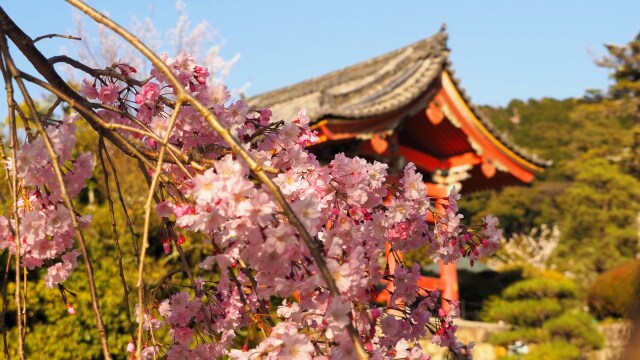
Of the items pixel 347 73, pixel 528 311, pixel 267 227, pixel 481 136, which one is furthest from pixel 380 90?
pixel 267 227

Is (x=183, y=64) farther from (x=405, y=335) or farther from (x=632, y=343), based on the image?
(x=632, y=343)

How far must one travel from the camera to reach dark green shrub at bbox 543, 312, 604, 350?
9672 mm

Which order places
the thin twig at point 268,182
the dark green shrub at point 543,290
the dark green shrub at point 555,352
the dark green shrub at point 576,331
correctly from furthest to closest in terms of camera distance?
the dark green shrub at point 543,290, the dark green shrub at point 576,331, the dark green shrub at point 555,352, the thin twig at point 268,182

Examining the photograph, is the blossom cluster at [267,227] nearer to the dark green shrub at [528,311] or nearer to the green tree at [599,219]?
the dark green shrub at [528,311]

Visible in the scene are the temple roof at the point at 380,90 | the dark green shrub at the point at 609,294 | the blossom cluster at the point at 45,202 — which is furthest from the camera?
the dark green shrub at the point at 609,294

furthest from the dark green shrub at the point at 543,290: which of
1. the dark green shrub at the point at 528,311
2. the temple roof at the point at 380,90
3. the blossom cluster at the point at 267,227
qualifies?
the blossom cluster at the point at 267,227

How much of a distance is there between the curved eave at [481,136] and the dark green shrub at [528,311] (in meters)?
1.83

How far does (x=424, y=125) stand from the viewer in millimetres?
9922

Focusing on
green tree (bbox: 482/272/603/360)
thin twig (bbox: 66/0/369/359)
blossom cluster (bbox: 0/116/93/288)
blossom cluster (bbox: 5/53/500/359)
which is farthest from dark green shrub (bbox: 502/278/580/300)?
thin twig (bbox: 66/0/369/359)

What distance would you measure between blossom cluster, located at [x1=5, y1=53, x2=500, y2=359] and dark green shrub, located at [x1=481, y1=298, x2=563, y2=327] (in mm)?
8112

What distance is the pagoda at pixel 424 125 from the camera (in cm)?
841

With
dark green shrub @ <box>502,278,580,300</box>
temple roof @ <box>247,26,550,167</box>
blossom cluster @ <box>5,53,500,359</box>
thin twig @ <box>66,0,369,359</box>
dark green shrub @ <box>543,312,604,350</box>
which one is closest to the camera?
thin twig @ <box>66,0,369,359</box>

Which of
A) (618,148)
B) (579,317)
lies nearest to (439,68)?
(579,317)

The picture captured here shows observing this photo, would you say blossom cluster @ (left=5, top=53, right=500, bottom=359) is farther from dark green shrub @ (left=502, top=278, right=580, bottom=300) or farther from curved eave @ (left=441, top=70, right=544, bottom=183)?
dark green shrub @ (left=502, top=278, right=580, bottom=300)
